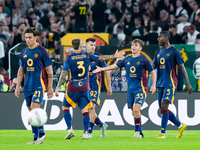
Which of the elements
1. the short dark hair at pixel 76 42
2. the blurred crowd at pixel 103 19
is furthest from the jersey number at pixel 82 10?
the short dark hair at pixel 76 42

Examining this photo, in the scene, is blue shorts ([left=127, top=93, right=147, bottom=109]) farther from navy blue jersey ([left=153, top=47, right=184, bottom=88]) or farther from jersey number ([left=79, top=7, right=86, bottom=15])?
jersey number ([left=79, top=7, right=86, bottom=15])

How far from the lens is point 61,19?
857 inches

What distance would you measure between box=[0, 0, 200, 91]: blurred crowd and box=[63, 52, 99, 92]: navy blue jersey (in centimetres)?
650

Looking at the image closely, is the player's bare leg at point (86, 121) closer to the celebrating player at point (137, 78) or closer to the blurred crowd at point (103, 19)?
the celebrating player at point (137, 78)

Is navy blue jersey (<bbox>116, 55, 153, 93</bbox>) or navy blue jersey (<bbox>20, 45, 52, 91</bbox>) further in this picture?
navy blue jersey (<bbox>116, 55, 153, 93</bbox>)

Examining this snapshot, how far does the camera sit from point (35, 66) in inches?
400

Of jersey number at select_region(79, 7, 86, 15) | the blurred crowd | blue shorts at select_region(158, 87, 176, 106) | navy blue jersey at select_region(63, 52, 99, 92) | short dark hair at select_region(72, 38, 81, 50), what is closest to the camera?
short dark hair at select_region(72, 38, 81, 50)

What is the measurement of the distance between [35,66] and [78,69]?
1215mm

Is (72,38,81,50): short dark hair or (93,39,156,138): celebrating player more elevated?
(72,38,81,50): short dark hair

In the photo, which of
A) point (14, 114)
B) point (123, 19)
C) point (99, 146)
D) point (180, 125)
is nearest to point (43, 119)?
point (99, 146)

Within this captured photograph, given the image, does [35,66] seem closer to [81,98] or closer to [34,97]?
[34,97]

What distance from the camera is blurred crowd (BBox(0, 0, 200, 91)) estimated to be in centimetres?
1872

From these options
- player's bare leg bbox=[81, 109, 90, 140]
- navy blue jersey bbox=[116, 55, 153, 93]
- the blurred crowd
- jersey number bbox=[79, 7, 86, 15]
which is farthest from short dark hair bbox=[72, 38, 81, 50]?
jersey number bbox=[79, 7, 86, 15]

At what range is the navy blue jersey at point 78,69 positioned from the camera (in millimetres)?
11094
